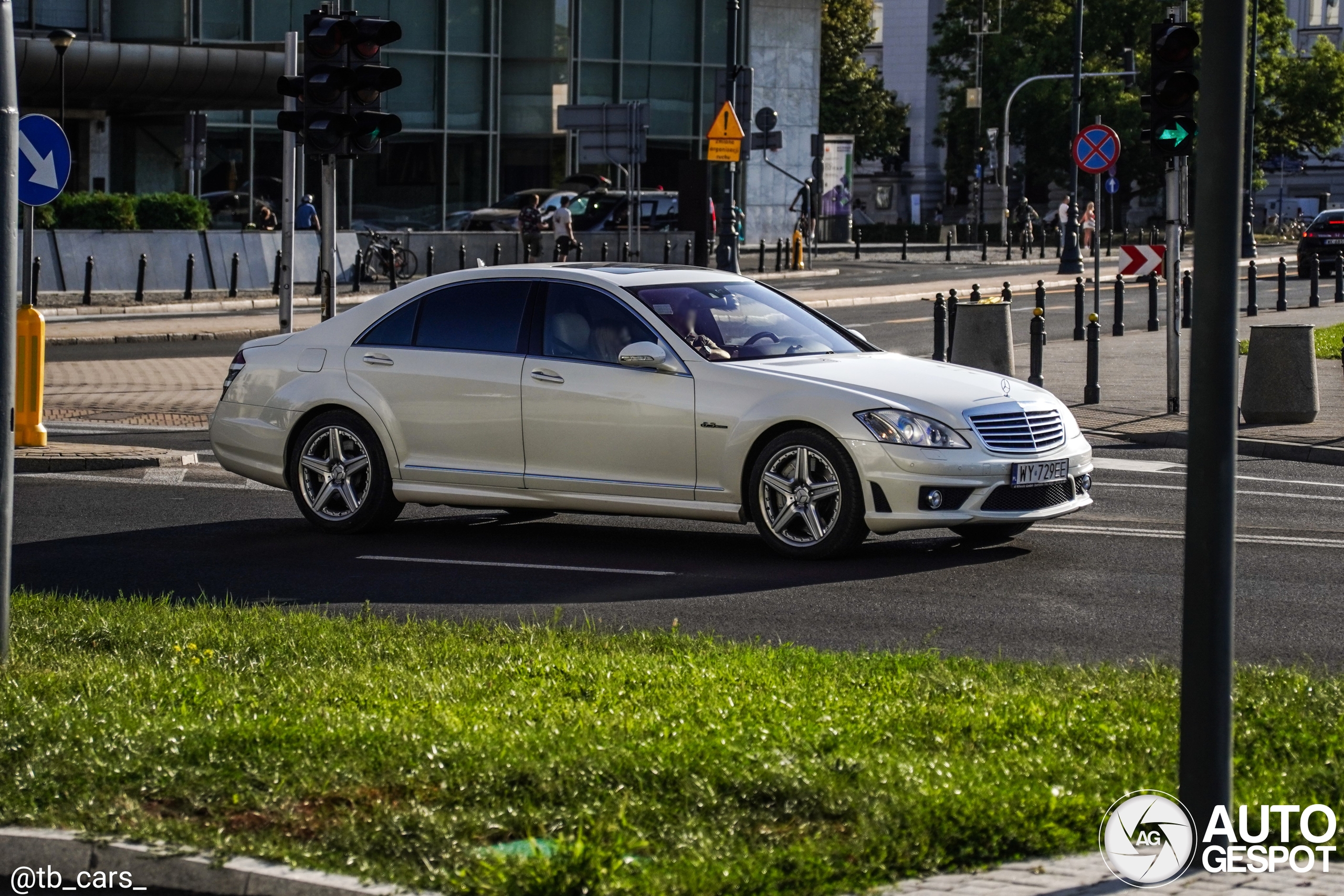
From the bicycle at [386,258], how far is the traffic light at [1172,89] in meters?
23.2

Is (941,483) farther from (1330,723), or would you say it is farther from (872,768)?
(872,768)

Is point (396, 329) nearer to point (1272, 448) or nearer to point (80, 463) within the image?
point (80, 463)

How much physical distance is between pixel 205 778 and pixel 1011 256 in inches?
2121

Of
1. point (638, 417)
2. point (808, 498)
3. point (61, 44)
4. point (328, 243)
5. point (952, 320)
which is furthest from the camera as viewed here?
point (61, 44)

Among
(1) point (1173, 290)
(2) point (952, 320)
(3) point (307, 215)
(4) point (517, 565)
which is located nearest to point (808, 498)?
(4) point (517, 565)

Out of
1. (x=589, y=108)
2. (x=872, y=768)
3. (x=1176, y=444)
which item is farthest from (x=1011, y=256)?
(x=872, y=768)

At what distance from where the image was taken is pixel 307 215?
40.9 meters

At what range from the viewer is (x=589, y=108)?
2977 cm

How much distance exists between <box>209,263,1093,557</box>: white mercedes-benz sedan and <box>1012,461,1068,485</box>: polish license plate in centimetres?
1

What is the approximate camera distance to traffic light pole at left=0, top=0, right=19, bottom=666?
7.00 m

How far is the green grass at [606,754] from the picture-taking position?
4793mm

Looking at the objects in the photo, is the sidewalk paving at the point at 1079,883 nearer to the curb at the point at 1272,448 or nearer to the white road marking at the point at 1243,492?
the white road marking at the point at 1243,492

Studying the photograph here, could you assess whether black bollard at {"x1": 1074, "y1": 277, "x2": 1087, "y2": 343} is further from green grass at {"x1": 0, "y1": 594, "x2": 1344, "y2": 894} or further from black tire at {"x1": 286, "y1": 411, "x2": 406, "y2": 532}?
green grass at {"x1": 0, "y1": 594, "x2": 1344, "y2": 894}

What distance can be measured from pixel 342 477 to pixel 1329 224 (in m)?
41.2
